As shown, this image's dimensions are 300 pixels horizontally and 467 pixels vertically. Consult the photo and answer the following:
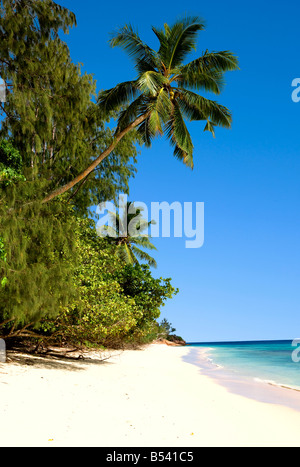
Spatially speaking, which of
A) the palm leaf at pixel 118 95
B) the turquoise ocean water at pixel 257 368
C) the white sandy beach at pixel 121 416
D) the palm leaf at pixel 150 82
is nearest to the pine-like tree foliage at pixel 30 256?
the white sandy beach at pixel 121 416

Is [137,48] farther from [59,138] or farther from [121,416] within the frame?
[121,416]

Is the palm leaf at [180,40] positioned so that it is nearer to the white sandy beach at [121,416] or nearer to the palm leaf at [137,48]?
the palm leaf at [137,48]

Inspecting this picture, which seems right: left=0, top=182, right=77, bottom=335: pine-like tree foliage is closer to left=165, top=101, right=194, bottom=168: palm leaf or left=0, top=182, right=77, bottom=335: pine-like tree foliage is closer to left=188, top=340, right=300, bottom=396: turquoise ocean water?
left=165, top=101, right=194, bottom=168: palm leaf

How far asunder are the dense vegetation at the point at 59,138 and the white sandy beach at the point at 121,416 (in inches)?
62.5

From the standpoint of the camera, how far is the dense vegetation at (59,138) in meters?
7.69

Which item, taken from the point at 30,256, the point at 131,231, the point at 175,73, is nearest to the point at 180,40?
the point at 175,73

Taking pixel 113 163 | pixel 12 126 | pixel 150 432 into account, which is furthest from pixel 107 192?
pixel 150 432

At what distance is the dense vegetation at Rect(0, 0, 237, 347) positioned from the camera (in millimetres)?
7691

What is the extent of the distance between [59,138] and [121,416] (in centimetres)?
755

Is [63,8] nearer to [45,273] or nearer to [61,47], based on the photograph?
[61,47]

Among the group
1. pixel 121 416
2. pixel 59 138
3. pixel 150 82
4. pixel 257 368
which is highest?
pixel 150 82

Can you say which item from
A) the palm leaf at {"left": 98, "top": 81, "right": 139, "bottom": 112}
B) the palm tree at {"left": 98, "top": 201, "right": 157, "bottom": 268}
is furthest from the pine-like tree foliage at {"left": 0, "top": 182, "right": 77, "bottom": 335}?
the palm tree at {"left": 98, "top": 201, "right": 157, "bottom": 268}

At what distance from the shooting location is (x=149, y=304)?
15.4m

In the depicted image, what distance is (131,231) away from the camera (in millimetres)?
26531
